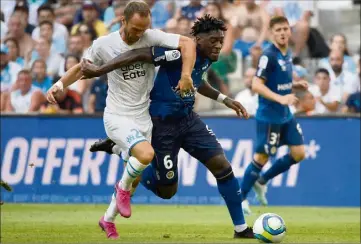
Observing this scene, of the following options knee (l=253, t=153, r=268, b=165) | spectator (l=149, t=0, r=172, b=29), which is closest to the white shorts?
knee (l=253, t=153, r=268, b=165)

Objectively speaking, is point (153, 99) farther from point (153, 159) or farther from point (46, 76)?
point (46, 76)

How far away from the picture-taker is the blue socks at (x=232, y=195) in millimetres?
9992

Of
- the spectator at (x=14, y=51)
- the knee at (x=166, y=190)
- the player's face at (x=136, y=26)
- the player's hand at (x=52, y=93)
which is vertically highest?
the player's face at (x=136, y=26)

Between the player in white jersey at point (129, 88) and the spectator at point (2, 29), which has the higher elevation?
the player in white jersey at point (129, 88)

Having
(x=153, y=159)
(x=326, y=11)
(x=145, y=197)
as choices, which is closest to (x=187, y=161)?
(x=145, y=197)

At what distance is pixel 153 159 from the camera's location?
33.8 feet

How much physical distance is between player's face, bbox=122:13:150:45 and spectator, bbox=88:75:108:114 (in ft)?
25.9

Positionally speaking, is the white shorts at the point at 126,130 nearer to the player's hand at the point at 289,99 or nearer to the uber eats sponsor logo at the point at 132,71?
the uber eats sponsor logo at the point at 132,71

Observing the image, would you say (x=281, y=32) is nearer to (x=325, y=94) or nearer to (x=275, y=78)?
(x=275, y=78)

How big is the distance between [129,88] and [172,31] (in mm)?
8897

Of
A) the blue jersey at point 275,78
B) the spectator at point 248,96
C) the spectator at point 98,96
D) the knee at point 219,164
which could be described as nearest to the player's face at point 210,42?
the knee at point 219,164

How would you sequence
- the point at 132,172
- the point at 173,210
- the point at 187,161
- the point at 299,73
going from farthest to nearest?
the point at 299,73 → the point at 187,161 → the point at 173,210 → the point at 132,172

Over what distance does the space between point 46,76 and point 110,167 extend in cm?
261

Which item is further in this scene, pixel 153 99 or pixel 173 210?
pixel 173 210
